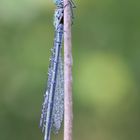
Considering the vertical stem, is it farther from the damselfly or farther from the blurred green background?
the blurred green background

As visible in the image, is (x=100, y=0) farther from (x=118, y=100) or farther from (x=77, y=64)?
(x=118, y=100)

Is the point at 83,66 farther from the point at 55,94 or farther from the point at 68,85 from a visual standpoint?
the point at 68,85

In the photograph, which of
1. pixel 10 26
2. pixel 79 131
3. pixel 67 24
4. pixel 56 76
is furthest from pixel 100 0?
pixel 67 24

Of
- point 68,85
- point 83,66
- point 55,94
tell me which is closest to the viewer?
point 68,85

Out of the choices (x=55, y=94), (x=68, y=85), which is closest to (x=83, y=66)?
(x=55, y=94)

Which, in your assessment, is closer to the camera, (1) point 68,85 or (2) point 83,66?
(1) point 68,85

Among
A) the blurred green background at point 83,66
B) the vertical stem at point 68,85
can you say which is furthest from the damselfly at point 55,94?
the blurred green background at point 83,66

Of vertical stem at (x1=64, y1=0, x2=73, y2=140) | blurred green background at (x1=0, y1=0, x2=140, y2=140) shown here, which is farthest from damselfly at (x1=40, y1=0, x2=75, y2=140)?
blurred green background at (x1=0, y1=0, x2=140, y2=140)

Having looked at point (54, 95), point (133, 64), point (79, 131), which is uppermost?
point (133, 64)
